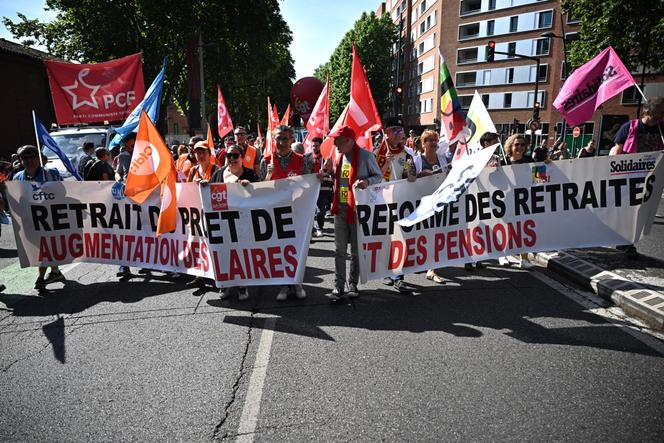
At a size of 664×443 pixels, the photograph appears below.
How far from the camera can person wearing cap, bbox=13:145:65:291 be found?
546 cm

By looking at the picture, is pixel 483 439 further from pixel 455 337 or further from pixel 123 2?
pixel 123 2

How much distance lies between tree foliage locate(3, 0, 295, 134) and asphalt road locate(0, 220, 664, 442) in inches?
870

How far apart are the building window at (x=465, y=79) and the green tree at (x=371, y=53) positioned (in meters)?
13.1

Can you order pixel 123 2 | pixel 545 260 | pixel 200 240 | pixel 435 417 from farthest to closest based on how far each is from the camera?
pixel 123 2, pixel 545 260, pixel 200 240, pixel 435 417

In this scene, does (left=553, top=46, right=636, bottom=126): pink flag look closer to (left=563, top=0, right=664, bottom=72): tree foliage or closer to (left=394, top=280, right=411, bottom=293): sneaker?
(left=394, top=280, right=411, bottom=293): sneaker

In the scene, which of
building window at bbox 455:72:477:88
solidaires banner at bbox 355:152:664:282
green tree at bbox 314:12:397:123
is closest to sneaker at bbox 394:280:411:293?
solidaires banner at bbox 355:152:664:282

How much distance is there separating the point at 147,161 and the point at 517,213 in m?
4.71

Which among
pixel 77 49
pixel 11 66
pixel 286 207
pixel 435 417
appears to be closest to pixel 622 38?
pixel 286 207

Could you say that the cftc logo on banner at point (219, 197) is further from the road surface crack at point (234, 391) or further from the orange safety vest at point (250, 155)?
the orange safety vest at point (250, 155)

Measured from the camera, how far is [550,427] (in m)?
2.51

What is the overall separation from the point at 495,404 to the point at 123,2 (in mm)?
29312

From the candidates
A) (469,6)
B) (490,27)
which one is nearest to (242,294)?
(490,27)

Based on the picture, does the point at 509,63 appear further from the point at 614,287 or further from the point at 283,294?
the point at 283,294

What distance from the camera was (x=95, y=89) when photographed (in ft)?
22.2
